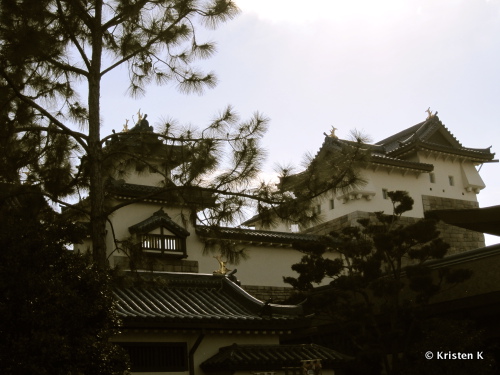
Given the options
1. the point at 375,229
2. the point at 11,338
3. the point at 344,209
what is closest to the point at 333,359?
the point at 375,229

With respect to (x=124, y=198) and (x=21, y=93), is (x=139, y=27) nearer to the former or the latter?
(x=21, y=93)

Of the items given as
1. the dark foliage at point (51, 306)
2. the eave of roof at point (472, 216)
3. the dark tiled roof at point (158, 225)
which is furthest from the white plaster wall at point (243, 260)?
the eave of roof at point (472, 216)

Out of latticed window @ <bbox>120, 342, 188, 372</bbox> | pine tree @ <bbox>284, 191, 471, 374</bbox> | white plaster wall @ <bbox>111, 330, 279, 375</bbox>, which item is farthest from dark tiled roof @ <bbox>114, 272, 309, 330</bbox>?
pine tree @ <bbox>284, 191, 471, 374</bbox>

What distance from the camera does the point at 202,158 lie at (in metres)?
8.20

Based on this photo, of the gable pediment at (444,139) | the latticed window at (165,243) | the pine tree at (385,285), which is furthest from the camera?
the gable pediment at (444,139)

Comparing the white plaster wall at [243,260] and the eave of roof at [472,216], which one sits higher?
the white plaster wall at [243,260]

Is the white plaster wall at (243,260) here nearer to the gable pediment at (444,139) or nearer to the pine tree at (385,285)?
the pine tree at (385,285)

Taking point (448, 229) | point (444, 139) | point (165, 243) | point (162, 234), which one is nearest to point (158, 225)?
point (162, 234)

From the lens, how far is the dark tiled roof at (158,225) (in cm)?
1809

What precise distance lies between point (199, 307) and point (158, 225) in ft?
23.1

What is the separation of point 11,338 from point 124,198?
12.3 m

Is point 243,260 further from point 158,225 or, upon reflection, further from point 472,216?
point 472,216

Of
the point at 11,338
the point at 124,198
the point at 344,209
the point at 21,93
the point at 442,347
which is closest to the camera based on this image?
the point at 11,338

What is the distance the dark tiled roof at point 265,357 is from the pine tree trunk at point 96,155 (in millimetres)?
3436
